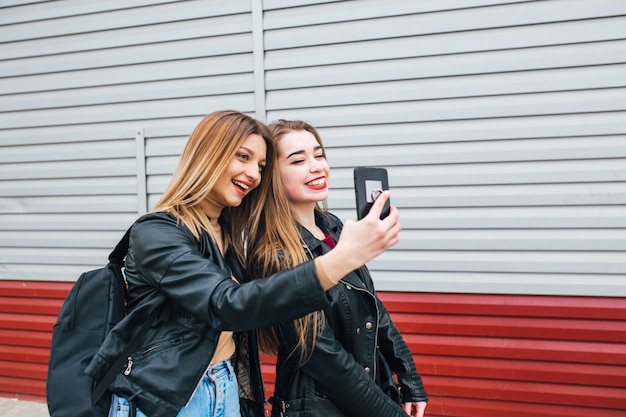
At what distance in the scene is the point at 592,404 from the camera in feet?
11.3

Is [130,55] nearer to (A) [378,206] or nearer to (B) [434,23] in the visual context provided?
(B) [434,23]

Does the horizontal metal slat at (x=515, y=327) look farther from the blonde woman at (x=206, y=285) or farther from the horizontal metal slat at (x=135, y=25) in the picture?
the horizontal metal slat at (x=135, y=25)

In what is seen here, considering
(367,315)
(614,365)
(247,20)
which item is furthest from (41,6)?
(614,365)

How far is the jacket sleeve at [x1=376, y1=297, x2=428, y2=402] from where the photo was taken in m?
2.29

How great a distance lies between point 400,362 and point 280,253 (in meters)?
0.74

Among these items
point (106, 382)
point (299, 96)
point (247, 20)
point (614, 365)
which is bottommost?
point (614, 365)

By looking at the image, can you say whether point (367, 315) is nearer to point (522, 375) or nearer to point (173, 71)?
point (522, 375)

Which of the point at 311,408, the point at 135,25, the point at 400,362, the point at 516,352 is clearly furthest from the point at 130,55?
the point at 516,352

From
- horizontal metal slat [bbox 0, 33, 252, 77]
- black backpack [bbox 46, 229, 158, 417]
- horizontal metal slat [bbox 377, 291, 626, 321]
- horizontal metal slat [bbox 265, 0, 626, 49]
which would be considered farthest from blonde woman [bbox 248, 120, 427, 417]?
horizontal metal slat [bbox 0, 33, 252, 77]

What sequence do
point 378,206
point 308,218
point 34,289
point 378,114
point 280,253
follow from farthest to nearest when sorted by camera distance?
point 34,289, point 378,114, point 308,218, point 280,253, point 378,206

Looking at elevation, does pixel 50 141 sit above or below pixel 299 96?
below

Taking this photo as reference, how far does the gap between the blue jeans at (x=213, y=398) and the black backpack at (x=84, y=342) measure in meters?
0.07

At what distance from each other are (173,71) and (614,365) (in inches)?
140

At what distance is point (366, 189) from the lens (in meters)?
1.72
